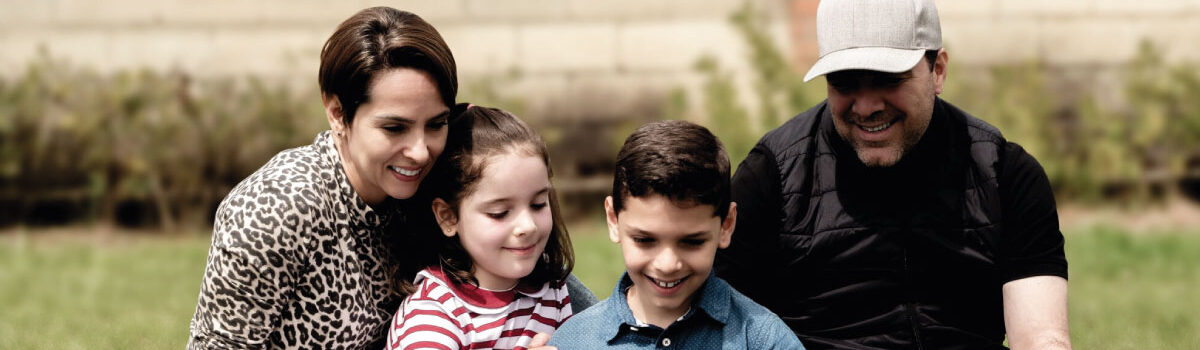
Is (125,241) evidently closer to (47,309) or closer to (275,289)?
(47,309)

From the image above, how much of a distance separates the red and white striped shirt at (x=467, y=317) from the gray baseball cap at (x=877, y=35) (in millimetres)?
925

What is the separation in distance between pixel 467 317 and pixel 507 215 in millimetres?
275

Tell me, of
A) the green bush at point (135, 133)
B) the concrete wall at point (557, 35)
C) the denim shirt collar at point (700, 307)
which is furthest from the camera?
the concrete wall at point (557, 35)

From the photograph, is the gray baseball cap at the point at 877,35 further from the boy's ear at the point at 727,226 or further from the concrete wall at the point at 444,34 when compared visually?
the concrete wall at the point at 444,34

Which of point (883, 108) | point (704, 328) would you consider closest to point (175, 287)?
point (704, 328)

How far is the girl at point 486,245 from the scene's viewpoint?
11.1 feet

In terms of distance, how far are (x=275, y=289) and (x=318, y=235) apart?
0.17 meters

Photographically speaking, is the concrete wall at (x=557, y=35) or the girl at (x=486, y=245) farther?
the concrete wall at (x=557, y=35)

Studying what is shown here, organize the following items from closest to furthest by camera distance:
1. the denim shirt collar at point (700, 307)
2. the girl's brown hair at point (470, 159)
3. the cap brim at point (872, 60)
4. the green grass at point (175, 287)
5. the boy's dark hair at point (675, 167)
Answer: the boy's dark hair at point (675, 167) → the denim shirt collar at point (700, 307) → the cap brim at point (872, 60) → the girl's brown hair at point (470, 159) → the green grass at point (175, 287)

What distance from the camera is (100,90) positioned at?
8031mm

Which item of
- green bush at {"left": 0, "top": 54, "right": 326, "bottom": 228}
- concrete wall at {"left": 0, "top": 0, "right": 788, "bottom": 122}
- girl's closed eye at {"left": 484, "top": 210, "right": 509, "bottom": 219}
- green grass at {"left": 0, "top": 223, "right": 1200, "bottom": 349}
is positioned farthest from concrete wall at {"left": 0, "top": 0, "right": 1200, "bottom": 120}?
girl's closed eye at {"left": 484, "top": 210, "right": 509, "bottom": 219}

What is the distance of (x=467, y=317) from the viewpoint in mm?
3383

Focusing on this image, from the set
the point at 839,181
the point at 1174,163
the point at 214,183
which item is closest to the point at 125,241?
the point at 214,183

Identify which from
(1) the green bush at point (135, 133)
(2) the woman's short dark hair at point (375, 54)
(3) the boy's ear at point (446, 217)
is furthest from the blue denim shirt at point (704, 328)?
(1) the green bush at point (135, 133)
